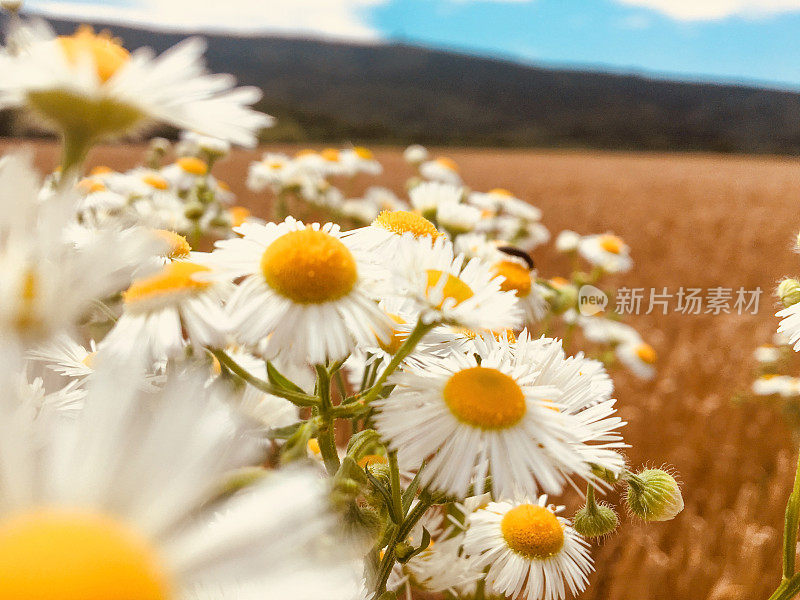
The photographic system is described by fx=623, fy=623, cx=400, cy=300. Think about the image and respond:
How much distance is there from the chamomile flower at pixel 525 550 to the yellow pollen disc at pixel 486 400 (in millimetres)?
114

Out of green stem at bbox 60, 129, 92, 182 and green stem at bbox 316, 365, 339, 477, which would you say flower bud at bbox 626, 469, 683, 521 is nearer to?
green stem at bbox 316, 365, 339, 477

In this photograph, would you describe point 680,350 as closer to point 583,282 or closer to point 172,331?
point 583,282

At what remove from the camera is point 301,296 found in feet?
0.77

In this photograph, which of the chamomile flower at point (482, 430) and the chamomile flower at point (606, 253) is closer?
the chamomile flower at point (482, 430)

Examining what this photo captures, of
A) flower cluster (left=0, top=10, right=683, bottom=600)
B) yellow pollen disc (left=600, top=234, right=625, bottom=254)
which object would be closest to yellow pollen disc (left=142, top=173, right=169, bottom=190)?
flower cluster (left=0, top=10, right=683, bottom=600)

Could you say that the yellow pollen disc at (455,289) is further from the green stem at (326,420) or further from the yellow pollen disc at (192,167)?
the yellow pollen disc at (192,167)

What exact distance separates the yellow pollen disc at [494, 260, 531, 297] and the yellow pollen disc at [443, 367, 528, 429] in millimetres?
245

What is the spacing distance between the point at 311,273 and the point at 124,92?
0.09m

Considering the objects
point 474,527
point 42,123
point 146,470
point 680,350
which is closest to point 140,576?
point 146,470

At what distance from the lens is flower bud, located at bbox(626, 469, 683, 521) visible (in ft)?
1.03

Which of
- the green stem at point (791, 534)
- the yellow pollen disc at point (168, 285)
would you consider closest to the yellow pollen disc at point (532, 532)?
the green stem at point (791, 534)

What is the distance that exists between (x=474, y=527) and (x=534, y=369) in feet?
0.41

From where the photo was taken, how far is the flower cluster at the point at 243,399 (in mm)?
112

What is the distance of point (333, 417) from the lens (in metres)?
0.23
